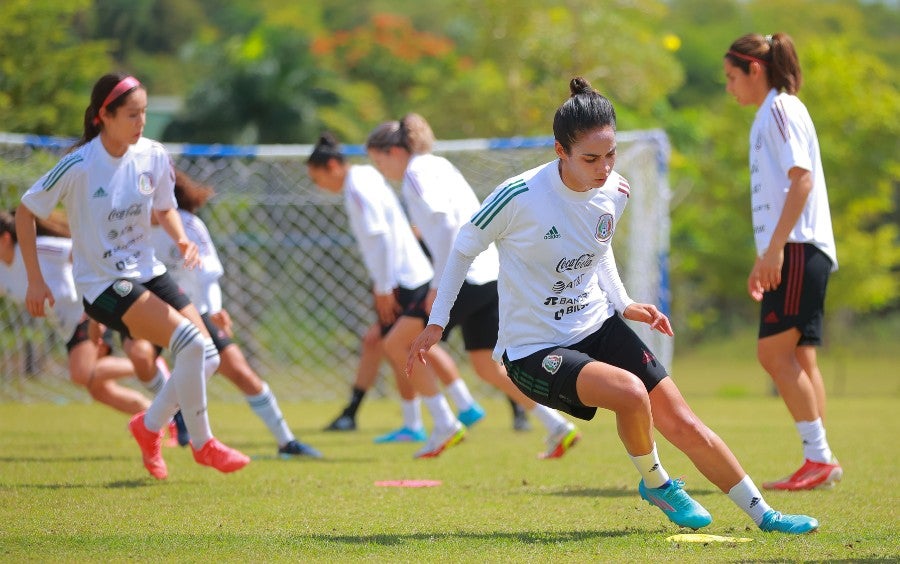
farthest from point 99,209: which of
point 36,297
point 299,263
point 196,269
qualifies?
point 299,263

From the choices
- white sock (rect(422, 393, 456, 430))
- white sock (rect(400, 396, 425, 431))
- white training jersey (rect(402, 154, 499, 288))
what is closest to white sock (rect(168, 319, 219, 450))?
white training jersey (rect(402, 154, 499, 288))

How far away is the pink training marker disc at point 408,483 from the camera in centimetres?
621

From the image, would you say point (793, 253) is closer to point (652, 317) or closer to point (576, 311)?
point (652, 317)

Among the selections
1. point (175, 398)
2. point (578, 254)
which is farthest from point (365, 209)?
point (578, 254)

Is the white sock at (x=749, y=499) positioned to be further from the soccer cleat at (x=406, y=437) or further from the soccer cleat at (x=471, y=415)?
the soccer cleat at (x=406, y=437)

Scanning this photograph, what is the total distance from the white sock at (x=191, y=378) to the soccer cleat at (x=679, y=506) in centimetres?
252

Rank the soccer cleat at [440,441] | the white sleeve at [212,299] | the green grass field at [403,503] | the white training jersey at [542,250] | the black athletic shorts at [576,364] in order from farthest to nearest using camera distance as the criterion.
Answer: the white sleeve at [212,299], the soccer cleat at [440,441], the white training jersey at [542,250], the black athletic shorts at [576,364], the green grass field at [403,503]

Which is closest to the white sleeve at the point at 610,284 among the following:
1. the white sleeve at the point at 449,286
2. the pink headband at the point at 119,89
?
the white sleeve at the point at 449,286

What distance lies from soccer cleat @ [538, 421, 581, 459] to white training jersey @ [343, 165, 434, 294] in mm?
1560

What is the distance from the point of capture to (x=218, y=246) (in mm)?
14883

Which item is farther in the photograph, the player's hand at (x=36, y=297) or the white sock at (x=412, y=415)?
the white sock at (x=412, y=415)

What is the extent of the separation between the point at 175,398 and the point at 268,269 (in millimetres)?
9139

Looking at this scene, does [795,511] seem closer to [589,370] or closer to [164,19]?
[589,370]

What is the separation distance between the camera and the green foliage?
16328 mm
